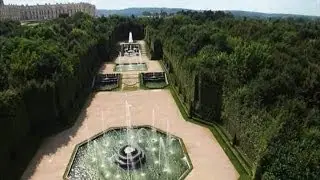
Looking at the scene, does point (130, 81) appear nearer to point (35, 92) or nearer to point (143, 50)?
point (35, 92)

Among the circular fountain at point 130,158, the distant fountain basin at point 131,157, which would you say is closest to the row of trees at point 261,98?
the distant fountain basin at point 131,157

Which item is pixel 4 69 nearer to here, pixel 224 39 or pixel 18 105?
pixel 18 105

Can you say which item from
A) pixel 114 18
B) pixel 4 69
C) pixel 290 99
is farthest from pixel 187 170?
pixel 114 18

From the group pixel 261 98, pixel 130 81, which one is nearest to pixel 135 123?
pixel 261 98

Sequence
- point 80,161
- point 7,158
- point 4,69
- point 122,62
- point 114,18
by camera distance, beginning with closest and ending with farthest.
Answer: point 7,158 < point 80,161 < point 4,69 < point 122,62 < point 114,18

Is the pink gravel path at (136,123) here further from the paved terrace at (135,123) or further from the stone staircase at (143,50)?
the stone staircase at (143,50)

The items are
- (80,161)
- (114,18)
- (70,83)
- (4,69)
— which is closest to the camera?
(80,161)

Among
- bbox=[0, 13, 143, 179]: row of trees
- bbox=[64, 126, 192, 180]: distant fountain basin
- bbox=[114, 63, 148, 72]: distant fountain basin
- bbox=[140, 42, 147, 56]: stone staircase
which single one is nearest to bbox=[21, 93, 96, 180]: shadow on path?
bbox=[0, 13, 143, 179]: row of trees
